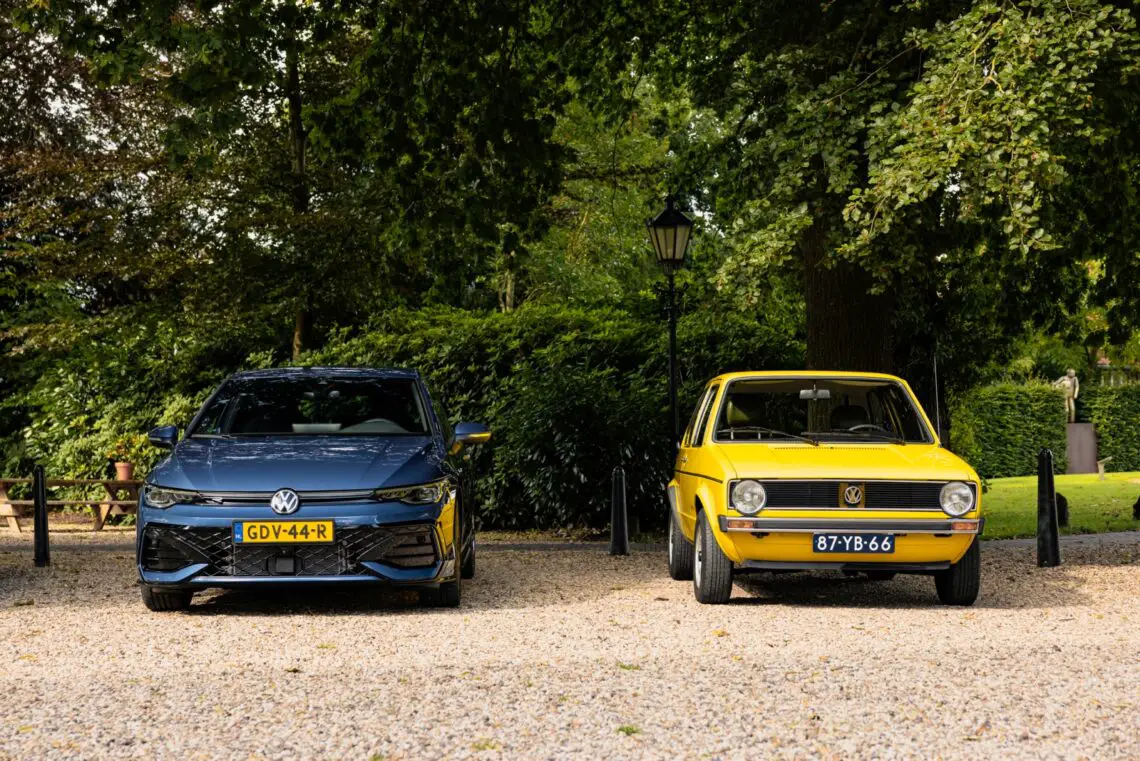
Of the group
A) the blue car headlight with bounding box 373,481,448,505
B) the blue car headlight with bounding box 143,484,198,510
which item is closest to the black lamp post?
the blue car headlight with bounding box 373,481,448,505

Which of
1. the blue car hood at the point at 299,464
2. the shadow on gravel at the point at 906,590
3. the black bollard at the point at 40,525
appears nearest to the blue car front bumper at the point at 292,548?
the blue car hood at the point at 299,464

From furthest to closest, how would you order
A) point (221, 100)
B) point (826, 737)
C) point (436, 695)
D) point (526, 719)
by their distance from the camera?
1. point (221, 100)
2. point (436, 695)
3. point (526, 719)
4. point (826, 737)

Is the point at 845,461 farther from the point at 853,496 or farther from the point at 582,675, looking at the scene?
the point at 582,675

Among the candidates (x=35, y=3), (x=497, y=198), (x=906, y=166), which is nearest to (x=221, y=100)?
(x=35, y=3)

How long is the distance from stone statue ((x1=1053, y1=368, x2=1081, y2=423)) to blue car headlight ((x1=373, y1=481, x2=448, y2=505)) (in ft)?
96.5

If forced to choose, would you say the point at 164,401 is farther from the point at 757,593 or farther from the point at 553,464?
the point at 757,593

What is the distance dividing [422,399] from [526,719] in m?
4.89

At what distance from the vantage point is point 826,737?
540 cm

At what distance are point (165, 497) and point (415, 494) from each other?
1617mm

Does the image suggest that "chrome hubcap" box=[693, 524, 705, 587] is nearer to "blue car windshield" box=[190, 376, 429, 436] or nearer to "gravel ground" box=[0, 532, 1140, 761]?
"gravel ground" box=[0, 532, 1140, 761]

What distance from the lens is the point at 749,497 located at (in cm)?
912

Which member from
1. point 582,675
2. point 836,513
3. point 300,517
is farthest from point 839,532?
point 300,517

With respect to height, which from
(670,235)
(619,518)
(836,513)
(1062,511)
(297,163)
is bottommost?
(1062,511)

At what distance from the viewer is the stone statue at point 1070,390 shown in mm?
35809
